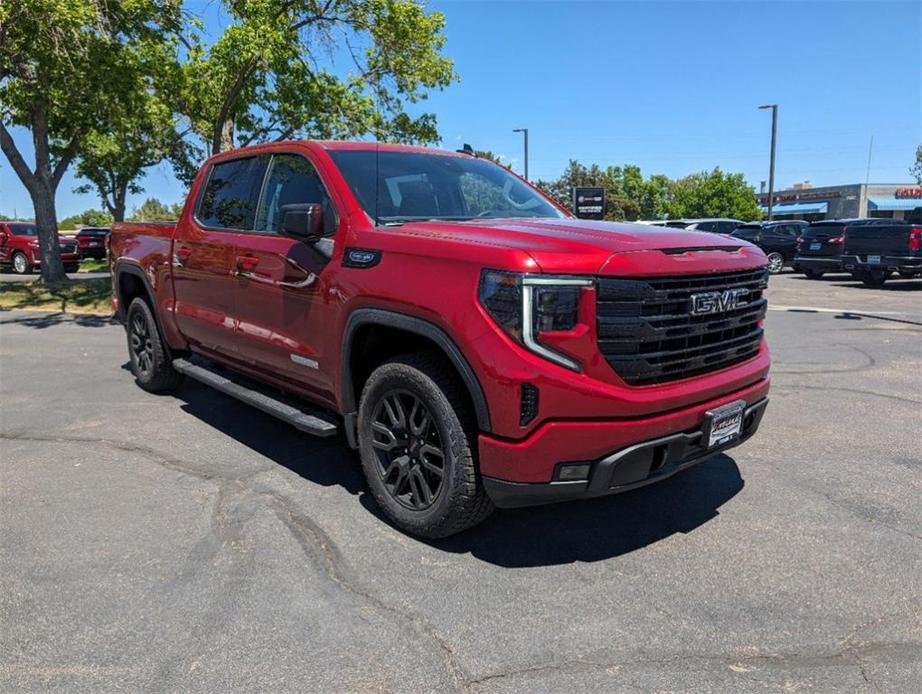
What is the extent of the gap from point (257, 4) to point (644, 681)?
12278 mm

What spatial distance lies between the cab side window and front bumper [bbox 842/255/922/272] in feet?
55.3

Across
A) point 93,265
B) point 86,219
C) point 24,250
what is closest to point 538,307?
point 24,250

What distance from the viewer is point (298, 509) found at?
4031mm

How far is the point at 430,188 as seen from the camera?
175 inches

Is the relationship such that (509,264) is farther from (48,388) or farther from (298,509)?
(48,388)

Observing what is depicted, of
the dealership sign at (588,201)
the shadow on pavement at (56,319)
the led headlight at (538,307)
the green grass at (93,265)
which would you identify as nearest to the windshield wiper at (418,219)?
the led headlight at (538,307)

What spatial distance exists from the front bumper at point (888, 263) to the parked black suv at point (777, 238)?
4956mm

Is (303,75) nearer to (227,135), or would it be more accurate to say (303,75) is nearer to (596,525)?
(227,135)

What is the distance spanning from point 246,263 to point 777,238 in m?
22.2

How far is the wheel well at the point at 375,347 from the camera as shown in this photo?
361 centimetres

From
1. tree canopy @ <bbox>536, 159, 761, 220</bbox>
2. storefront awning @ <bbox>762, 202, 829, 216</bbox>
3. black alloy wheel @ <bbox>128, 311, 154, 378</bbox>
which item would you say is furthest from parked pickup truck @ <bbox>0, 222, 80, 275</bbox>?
storefront awning @ <bbox>762, 202, 829, 216</bbox>

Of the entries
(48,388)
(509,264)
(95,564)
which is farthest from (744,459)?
(48,388)

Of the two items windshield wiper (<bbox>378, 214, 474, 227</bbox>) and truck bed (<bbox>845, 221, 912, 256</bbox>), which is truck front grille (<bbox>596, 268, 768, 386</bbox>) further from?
truck bed (<bbox>845, 221, 912, 256</bbox>)

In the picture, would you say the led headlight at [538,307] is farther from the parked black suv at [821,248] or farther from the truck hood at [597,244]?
the parked black suv at [821,248]
